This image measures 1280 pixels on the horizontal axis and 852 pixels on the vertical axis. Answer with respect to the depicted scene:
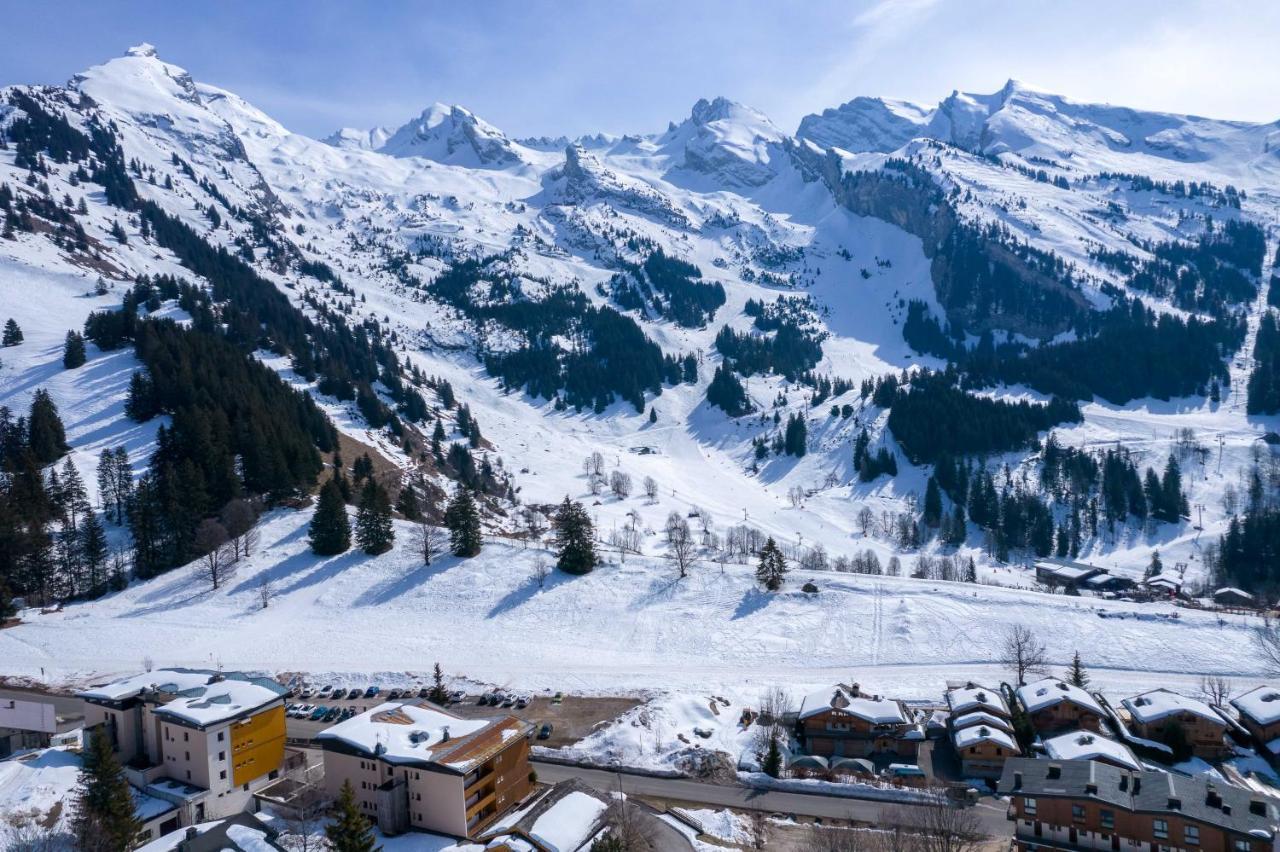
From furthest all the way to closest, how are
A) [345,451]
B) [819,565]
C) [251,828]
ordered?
1. [345,451]
2. [819,565]
3. [251,828]

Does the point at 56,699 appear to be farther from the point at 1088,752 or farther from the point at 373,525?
the point at 1088,752

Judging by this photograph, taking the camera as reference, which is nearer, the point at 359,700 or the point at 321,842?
the point at 321,842

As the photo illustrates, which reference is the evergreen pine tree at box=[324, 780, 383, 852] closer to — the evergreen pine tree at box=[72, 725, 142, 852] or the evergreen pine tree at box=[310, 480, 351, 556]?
the evergreen pine tree at box=[72, 725, 142, 852]

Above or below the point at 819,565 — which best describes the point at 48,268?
above

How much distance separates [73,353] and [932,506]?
12973cm

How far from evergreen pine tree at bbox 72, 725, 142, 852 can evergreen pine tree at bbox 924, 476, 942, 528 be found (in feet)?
380

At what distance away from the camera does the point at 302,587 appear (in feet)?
229

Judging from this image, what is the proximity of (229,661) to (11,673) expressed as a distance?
14.8 metres

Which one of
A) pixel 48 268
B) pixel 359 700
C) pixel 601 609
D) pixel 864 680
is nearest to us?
pixel 359 700

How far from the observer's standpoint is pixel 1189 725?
46.3 metres

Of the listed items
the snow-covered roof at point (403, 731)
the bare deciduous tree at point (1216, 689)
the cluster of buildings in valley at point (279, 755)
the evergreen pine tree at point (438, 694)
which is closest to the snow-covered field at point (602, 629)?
the bare deciduous tree at point (1216, 689)

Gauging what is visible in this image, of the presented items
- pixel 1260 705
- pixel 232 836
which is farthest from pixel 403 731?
pixel 1260 705

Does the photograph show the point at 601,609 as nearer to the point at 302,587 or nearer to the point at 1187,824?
the point at 302,587

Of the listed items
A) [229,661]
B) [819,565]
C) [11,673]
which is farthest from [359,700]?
[819,565]
